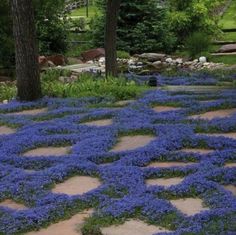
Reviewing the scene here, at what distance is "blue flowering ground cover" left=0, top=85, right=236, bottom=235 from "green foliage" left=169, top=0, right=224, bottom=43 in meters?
13.7

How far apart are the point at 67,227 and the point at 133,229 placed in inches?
17.6

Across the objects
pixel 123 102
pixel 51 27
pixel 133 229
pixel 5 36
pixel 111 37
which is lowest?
pixel 123 102

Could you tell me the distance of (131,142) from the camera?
595 cm

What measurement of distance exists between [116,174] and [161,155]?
607 mm

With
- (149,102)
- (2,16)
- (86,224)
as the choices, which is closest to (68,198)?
(86,224)

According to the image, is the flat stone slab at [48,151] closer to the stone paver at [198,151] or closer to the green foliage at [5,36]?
the stone paver at [198,151]

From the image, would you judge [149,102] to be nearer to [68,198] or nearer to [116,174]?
[116,174]

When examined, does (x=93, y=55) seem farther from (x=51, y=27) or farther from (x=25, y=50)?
(x=25, y=50)

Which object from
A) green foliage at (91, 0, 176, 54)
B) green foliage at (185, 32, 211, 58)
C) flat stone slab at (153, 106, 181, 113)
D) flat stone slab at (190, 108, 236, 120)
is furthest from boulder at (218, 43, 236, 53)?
flat stone slab at (190, 108, 236, 120)

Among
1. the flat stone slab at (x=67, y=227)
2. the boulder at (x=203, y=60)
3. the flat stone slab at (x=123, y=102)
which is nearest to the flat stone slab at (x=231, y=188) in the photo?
the flat stone slab at (x=67, y=227)

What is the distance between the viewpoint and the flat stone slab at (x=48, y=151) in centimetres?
574

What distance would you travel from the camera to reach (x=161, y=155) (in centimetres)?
536

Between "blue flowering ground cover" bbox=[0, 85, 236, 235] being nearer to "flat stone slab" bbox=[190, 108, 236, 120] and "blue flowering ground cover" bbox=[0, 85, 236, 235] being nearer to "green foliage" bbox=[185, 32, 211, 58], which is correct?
"flat stone slab" bbox=[190, 108, 236, 120]

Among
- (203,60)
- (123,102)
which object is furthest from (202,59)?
(123,102)
